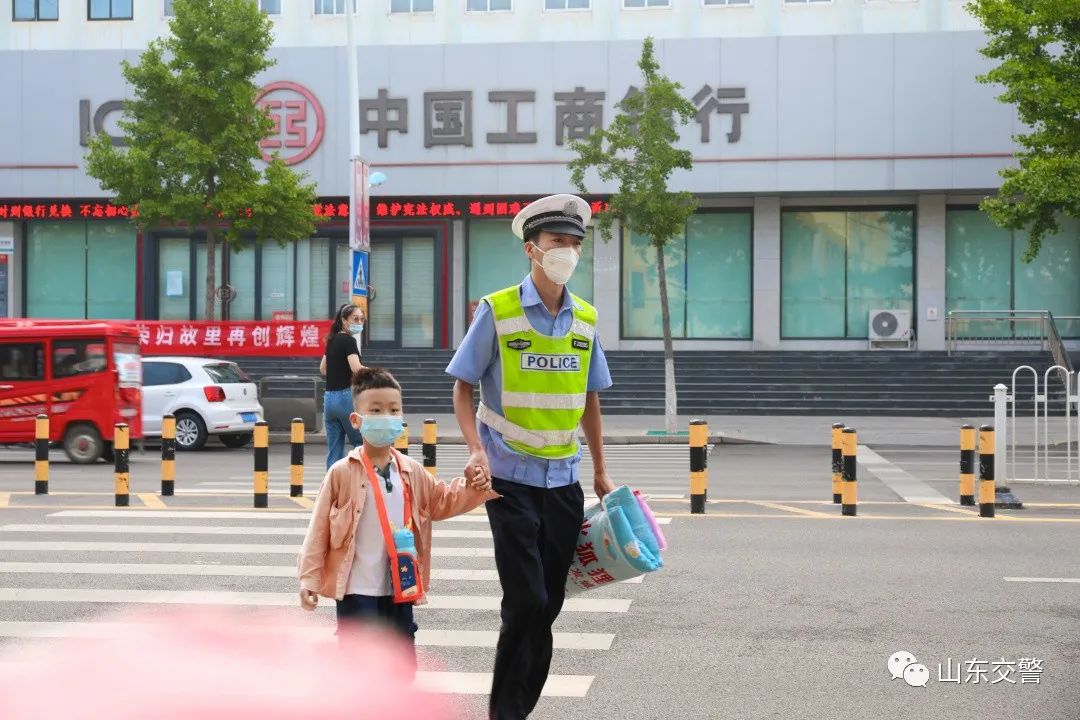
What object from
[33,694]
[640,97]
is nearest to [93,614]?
[33,694]

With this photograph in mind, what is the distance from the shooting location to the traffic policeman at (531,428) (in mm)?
5230

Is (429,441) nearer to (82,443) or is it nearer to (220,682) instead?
(82,443)

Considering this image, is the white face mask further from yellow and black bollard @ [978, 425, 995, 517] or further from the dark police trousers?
yellow and black bollard @ [978, 425, 995, 517]

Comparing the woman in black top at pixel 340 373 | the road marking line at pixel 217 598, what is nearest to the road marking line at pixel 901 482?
the woman in black top at pixel 340 373

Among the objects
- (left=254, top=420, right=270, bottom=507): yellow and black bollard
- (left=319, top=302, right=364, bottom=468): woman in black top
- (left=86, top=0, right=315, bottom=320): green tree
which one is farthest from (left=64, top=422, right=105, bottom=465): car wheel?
(left=86, top=0, right=315, bottom=320): green tree

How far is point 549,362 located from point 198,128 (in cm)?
2746

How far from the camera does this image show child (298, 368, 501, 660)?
514 cm

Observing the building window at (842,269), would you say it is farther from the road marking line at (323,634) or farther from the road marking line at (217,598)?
the road marking line at (323,634)

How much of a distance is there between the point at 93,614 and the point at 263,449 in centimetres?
526

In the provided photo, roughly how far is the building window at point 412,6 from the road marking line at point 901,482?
862 inches

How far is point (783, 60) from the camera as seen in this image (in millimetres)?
36469

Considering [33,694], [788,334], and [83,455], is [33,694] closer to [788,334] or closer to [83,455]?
[83,455]

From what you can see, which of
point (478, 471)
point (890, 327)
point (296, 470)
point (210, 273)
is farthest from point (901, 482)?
point (890, 327)

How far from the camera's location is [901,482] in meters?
16.6
